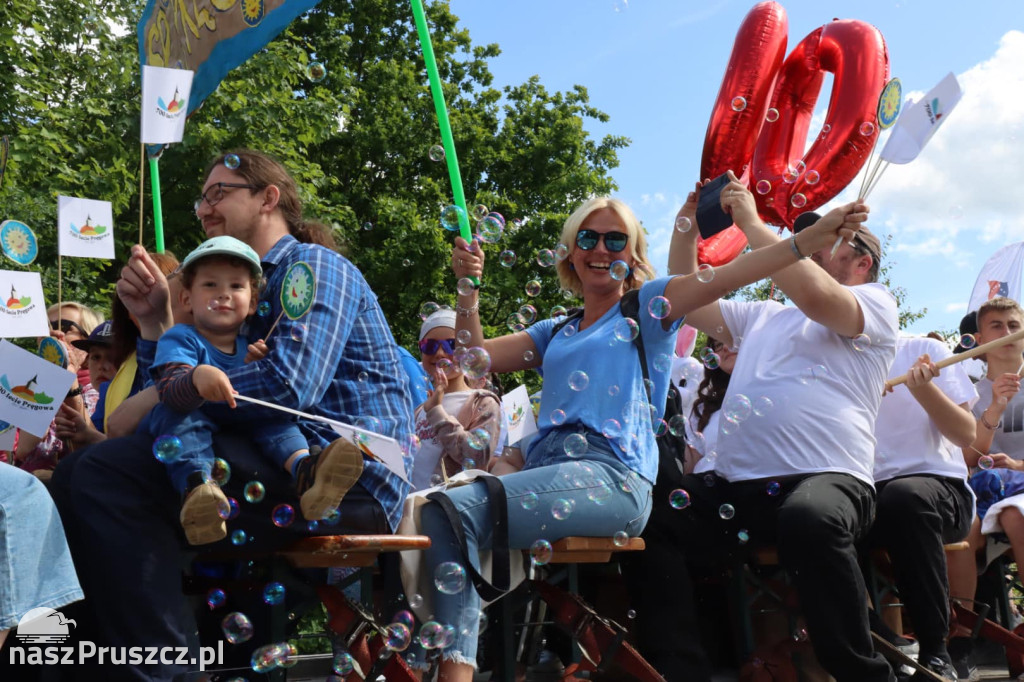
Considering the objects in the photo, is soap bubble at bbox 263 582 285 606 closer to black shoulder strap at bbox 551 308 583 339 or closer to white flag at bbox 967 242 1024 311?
black shoulder strap at bbox 551 308 583 339

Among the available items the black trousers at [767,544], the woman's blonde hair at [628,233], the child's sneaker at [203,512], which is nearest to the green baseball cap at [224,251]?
the child's sneaker at [203,512]

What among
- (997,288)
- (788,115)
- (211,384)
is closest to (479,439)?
(211,384)

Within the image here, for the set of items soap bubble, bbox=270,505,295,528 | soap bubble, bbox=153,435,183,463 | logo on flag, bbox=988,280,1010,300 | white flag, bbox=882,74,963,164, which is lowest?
soap bubble, bbox=270,505,295,528

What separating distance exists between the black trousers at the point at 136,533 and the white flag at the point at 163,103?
1.51 metres

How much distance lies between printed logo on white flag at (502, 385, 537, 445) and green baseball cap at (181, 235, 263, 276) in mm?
1326

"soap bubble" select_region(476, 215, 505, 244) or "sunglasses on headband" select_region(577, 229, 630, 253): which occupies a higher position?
"soap bubble" select_region(476, 215, 505, 244)

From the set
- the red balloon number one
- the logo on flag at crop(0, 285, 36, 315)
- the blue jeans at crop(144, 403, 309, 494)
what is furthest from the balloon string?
the red balloon number one

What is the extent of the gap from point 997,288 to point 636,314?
4073mm

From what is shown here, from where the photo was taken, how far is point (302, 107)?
12.0 meters

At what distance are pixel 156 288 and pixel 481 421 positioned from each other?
133 cm

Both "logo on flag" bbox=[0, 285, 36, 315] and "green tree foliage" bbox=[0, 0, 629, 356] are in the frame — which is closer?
"logo on flag" bbox=[0, 285, 36, 315]

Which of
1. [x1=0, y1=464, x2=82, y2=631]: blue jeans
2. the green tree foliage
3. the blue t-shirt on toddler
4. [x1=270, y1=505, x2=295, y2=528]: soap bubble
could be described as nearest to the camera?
[x1=0, y1=464, x2=82, y2=631]: blue jeans

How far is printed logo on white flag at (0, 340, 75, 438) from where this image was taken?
118 inches

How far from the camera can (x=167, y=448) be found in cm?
245
